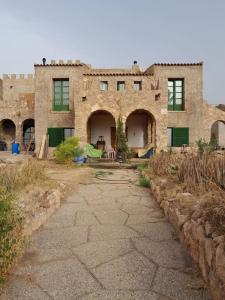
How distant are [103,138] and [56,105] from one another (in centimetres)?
424

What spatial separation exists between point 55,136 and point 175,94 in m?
9.17

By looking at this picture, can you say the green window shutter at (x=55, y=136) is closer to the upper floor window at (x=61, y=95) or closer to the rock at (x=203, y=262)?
the upper floor window at (x=61, y=95)

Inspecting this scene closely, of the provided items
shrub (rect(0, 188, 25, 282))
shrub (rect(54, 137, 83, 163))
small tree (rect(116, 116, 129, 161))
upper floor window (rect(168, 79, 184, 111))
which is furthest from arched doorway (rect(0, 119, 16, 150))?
shrub (rect(0, 188, 25, 282))

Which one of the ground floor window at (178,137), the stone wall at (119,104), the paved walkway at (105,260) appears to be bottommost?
the paved walkway at (105,260)

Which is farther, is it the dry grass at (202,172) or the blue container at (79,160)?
the blue container at (79,160)

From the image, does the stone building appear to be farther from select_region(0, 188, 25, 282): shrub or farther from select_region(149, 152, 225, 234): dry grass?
select_region(0, 188, 25, 282): shrub

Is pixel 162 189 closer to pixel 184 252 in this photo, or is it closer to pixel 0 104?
pixel 184 252

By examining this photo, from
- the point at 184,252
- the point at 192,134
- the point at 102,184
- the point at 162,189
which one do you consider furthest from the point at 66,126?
the point at 184,252

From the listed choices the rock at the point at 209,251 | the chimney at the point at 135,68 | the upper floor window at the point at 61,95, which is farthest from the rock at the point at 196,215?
the chimney at the point at 135,68

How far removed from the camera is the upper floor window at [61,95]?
19.2m

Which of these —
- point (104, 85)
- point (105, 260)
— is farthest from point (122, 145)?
point (105, 260)

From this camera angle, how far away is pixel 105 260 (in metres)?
3.41

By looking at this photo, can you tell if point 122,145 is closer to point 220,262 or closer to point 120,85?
point 120,85

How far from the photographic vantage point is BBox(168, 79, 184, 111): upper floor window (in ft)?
64.4
